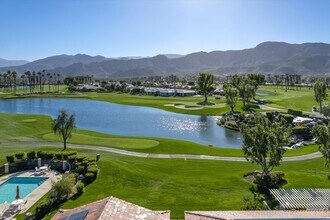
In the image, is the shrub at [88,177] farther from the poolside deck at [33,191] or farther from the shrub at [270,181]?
the shrub at [270,181]

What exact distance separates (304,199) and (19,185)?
2853cm

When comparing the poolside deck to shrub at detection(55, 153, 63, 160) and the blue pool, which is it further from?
shrub at detection(55, 153, 63, 160)

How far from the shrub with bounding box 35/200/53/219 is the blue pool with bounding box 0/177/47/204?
535 cm

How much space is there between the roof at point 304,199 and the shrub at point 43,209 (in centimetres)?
1927

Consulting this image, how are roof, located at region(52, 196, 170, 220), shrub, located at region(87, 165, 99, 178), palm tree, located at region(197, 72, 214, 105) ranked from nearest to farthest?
1. roof, located at region(52, 196, 170, 220)
2. shrub, located at region(87, 165, 99, 178)
3. palm tree, located at region(197, 72, 214, 105)

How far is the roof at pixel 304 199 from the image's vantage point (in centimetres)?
2394

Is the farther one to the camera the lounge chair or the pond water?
the pond water

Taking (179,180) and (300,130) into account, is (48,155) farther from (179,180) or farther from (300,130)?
(300,130)

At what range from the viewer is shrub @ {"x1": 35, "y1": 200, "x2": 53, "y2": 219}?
82.0 feet

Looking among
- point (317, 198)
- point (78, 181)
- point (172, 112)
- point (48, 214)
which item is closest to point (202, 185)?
point (317, 198)

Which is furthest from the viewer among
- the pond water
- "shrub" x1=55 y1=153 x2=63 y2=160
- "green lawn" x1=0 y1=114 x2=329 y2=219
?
the pond water

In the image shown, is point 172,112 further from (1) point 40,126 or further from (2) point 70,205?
(2) point 70,205

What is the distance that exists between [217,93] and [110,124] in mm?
93037

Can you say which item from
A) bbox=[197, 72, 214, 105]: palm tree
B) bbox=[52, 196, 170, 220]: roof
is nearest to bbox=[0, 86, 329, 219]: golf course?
bbox=[52, 196, 170, 220]: roof
